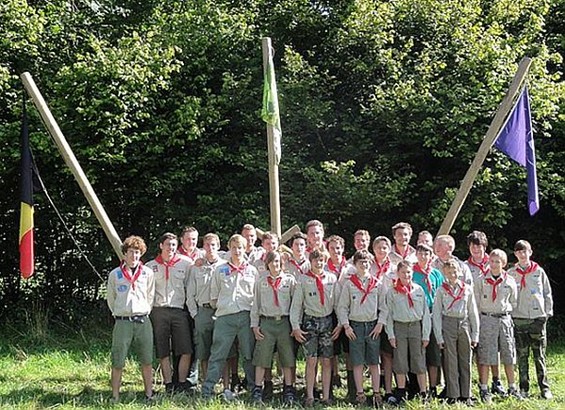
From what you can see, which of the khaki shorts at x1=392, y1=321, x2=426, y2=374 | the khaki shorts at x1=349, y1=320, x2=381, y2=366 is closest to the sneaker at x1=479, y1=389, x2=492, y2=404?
the khaki shorts at x1=392, y1=321, x2=426, y2=374

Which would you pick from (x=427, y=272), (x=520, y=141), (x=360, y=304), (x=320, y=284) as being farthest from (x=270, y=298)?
(x=520, y=141)

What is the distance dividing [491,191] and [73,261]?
657 centimetres

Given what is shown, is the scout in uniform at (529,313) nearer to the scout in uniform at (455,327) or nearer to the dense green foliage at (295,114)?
the scout in uniform at (455,327)

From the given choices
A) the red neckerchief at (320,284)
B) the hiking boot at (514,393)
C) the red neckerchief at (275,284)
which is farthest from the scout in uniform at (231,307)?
the hiking boot at (514,393)

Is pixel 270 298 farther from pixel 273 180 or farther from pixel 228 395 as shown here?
pixel 273 180

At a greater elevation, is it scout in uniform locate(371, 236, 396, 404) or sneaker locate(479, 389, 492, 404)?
scout in uniform locate(371, 236, 396, 404)

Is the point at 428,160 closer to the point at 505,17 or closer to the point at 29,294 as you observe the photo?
the point at 505,17

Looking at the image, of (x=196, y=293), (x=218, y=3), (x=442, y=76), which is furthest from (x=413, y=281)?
(x=218, y=3)

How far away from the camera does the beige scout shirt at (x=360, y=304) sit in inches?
250

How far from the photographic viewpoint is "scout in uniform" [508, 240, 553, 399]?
6926 millimetres

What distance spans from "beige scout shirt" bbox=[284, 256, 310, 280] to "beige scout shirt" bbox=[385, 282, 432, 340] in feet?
2.78

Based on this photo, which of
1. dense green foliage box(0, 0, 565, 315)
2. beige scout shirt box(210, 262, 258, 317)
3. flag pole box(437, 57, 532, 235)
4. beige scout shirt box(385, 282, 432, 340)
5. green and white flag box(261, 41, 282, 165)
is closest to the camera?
beige scout shirt box(385, 282, 432, 340)

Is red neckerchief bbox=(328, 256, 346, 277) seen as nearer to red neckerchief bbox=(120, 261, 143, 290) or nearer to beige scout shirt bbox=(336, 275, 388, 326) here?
beige scout shirt bbox=(336, 275, 388, 326)

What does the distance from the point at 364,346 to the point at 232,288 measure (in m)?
1.38
